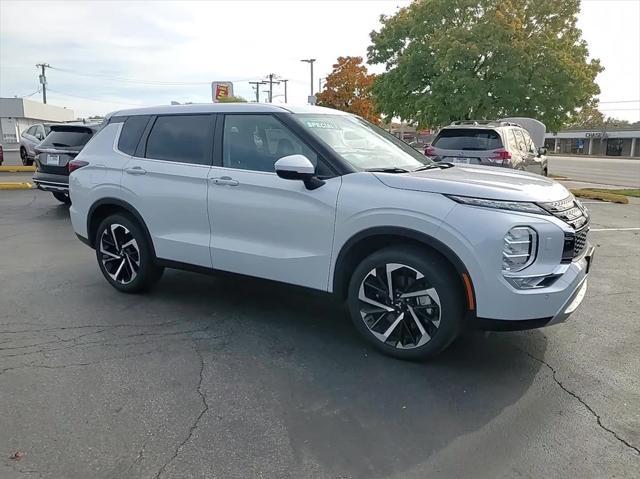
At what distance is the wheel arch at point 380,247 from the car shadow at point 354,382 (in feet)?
0.82

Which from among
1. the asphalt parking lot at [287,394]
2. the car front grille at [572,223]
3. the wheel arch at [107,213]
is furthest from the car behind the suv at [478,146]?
the wheel arch at [107,213]

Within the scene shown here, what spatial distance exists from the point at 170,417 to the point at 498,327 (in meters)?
2.11

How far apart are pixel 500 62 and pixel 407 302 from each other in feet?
64.8

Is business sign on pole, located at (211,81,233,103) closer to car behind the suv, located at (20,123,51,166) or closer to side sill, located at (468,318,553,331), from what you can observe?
car behind the suv, located at (20,123,51,166)

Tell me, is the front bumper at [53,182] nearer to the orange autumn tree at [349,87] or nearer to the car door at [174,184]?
the car door at [174,184]

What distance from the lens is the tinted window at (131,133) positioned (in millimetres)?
5020

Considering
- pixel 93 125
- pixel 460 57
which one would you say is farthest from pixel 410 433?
pixel 460 57

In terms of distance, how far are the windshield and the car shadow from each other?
115 cm

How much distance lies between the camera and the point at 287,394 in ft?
10.6

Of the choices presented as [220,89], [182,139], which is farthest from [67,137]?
[220,89]

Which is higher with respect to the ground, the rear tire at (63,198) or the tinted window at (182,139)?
the tinted window at (182,139)

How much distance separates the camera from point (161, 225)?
4.70 m

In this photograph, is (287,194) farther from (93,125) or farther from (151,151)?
(93,125)

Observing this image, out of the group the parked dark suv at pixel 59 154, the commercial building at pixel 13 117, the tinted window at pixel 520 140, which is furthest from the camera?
the commercial building at pixel 13 117
